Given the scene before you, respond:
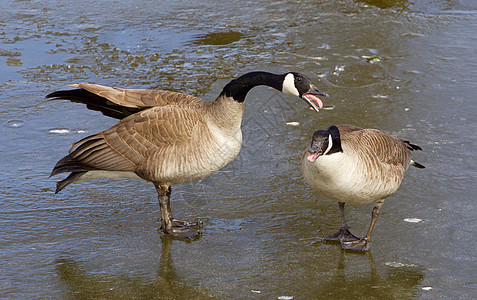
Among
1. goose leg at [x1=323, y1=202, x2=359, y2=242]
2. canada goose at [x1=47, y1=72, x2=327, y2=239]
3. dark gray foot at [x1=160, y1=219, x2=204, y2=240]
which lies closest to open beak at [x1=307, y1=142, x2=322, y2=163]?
canada goose at [x1=47, y1=72, x2=327, y2=239]

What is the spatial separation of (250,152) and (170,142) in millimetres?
1470

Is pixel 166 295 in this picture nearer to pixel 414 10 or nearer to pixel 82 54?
pixel 82 54

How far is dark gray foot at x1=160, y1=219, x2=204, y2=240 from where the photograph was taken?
4328 mm

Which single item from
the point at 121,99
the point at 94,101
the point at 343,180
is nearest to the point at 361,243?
the point at 343,180

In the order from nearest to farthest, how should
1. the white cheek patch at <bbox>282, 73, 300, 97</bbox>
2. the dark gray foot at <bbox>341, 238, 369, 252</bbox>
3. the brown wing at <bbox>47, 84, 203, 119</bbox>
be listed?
the dark gray foot at <bbox>341, 238, 369, 252</bbox>
the white cheek patch at <bbox>282, 73, 300, 97</bbox>
the brown wing at <bbox>47, 84, 203, 119</bbox>

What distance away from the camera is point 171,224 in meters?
4.39

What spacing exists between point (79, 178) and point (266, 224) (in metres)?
1.51

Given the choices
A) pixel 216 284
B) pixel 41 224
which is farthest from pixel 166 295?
pixel 41 224

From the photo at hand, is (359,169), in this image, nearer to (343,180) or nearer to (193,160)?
(343,180)

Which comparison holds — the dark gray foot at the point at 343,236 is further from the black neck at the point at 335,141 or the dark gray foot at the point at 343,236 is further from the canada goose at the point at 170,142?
the canada goose at the point at 170,142

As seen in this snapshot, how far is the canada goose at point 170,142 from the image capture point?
4.29 m

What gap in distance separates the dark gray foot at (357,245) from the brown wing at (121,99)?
1.58m

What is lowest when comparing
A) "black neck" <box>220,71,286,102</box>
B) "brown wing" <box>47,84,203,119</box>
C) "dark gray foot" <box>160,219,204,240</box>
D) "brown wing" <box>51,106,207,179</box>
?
"dark gray foot" <box>160,219,204,240</box>

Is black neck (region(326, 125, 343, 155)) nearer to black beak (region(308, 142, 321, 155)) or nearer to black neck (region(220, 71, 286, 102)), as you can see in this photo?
black beak (region(308, 142, 321, 155))
